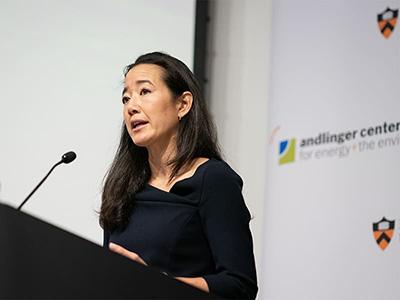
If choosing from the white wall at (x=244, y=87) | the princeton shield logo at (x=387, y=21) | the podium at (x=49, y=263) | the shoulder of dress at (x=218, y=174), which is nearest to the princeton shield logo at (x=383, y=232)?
the princeton shield logo at (x=387, y=21)

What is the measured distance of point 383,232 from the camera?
3.22 meters

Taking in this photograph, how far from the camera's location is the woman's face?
247cm

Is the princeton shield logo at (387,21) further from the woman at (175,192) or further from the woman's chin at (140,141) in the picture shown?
the woman's chin at (140,141)

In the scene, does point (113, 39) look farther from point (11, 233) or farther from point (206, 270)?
point (11, 233)

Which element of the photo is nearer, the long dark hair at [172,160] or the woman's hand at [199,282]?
the woman's hand at [199,282]

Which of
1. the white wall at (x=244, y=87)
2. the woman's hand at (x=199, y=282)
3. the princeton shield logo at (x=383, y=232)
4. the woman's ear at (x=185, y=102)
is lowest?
the woman's hand at (x=199, y=282)

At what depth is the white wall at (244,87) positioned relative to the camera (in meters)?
4.20

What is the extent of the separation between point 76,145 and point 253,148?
36.2 inches

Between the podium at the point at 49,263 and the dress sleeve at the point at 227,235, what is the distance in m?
0.55

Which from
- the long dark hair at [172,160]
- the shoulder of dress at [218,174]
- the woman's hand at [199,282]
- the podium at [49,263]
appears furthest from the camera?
the long dark hair at [172,160]

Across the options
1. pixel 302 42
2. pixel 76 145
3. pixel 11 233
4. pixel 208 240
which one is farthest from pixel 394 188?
pixel 11 233

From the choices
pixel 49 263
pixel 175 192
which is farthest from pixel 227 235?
pixel 49 263

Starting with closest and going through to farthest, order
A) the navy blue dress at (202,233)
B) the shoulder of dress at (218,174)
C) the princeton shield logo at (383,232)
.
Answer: the navy blue dress at (202,233)
the shoulder of dress at (218,174)
the princeton shield logo at (383,232)

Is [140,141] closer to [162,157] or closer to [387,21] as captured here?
[162,157]
